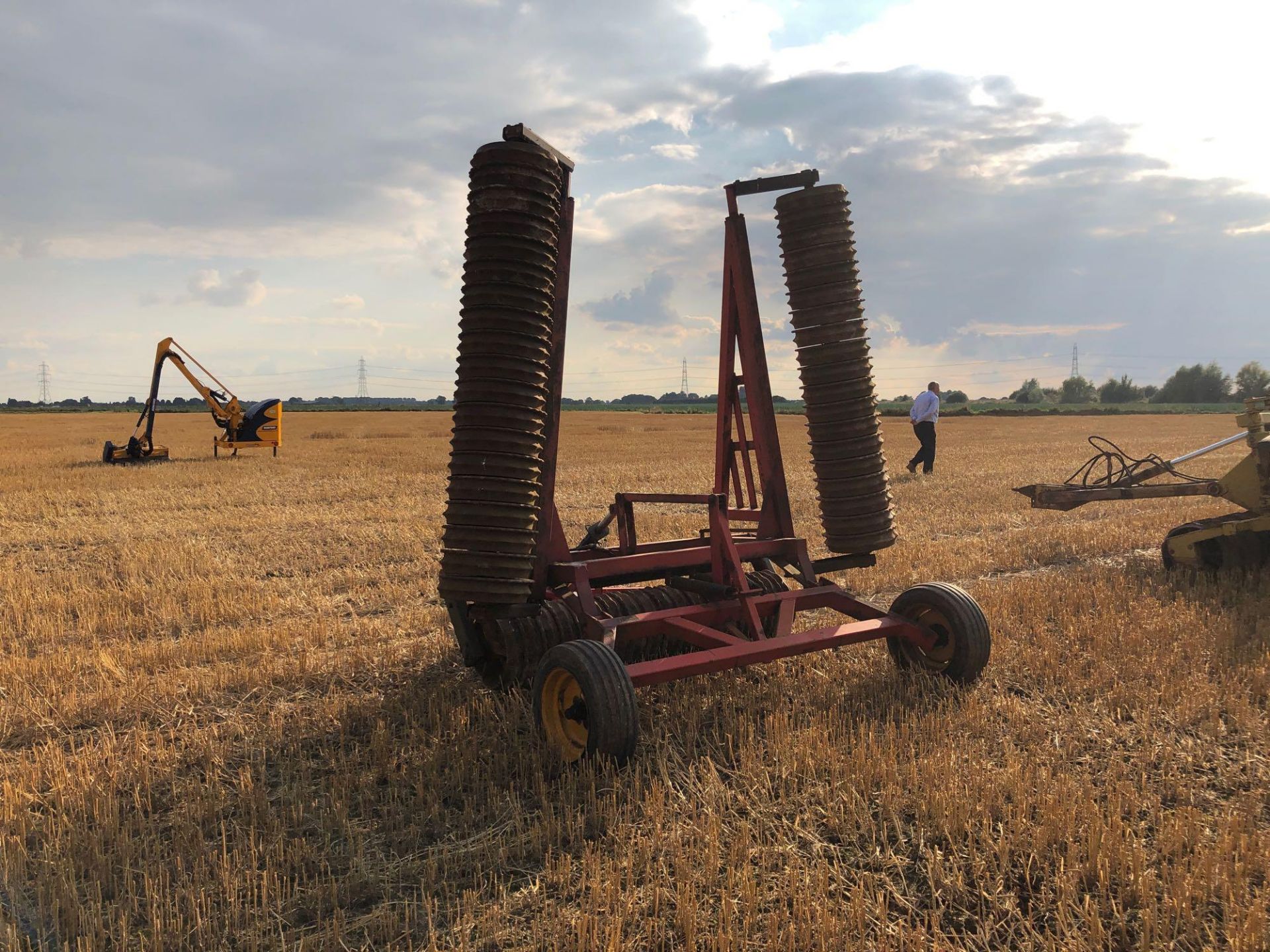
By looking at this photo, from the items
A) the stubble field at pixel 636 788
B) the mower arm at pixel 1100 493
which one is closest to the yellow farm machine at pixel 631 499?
the stubble field at pixel 636 788

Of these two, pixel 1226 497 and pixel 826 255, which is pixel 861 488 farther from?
pixel 1226 497

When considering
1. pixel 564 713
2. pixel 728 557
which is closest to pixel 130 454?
pixel 728 557

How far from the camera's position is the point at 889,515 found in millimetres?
6430

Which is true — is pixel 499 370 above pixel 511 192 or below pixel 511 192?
below

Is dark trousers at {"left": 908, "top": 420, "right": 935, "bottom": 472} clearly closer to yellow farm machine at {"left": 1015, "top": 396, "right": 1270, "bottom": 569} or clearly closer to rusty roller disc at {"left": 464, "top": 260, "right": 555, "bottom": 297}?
yellow farm machine at {"left": 1015, "top": 396, "right": 1270, "bottom": 569}

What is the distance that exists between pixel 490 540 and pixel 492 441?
0.61 meters

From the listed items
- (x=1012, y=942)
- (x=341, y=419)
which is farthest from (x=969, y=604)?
(x=341, y=419)

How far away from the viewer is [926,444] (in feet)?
62.2

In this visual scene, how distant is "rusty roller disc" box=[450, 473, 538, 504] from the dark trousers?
1459 centimetres

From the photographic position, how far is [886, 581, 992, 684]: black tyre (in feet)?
17.7

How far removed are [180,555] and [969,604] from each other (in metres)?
9.24

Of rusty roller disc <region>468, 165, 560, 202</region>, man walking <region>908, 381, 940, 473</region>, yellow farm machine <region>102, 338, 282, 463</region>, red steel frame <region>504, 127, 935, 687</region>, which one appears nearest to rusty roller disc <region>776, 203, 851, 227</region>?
red steel frame <region>504, 127, 935, 687</region>

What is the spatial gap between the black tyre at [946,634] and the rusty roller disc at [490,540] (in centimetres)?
254

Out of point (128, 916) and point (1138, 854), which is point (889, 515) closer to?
point (1138, 854)
